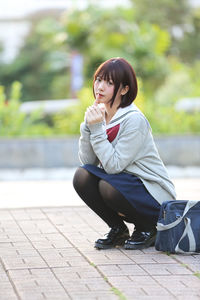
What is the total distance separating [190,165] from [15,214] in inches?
194

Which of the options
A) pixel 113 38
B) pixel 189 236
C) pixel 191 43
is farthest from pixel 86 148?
pixel 191 43

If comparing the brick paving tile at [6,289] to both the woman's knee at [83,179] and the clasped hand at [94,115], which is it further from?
the clasped hand at [94,115]

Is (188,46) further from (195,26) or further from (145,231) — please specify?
(145,231)

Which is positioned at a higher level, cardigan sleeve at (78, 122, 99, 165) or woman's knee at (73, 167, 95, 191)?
cardigan sleeve at (78, 122, 99, 165)

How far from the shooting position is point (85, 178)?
17.2ft

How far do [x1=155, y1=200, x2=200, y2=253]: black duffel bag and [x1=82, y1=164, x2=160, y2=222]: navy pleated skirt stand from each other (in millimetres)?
162

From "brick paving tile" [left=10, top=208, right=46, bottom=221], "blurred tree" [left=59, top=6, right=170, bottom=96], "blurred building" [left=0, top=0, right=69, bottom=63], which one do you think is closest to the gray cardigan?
"brick paving tile" [left=10, top=208, right=46, bottom=221]

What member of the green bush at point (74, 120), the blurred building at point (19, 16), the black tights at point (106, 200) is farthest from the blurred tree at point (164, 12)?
the black tights at point (106, 200)

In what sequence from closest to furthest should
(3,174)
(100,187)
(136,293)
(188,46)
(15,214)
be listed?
(136,293) → (100,187) → (15,214) → (3,174) → (188,46)

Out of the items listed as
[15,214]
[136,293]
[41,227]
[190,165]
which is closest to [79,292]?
[136,293]

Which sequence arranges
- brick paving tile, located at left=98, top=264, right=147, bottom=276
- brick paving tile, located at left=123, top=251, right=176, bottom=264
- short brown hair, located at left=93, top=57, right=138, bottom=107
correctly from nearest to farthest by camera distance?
brick paving tile, located at left=98, top=264, right=147, bottom=276
brick paving tile, located at left=123, top=251, right=176, bottom=264
short brown hair, located at left=93, top=57, right=138, bottom=107

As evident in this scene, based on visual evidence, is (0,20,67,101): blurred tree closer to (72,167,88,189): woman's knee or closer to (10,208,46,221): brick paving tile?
Answer: (10,208,46,221): brick paving tile

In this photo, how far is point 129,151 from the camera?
5.14 meters

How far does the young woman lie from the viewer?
513cm
